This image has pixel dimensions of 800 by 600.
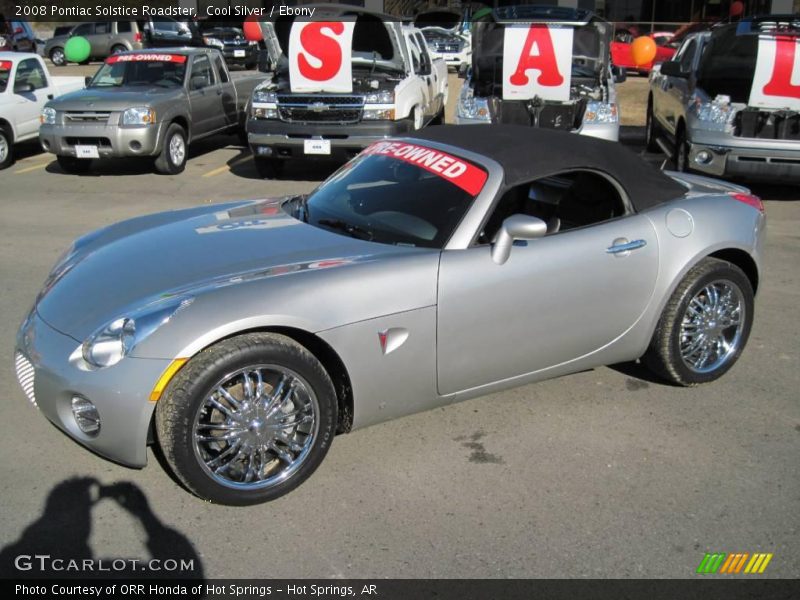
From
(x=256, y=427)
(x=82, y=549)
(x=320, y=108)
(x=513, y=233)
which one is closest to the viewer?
(x=82, y=549)

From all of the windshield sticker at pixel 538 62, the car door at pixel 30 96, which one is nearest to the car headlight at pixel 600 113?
the windshield sticker at pixel 538 62

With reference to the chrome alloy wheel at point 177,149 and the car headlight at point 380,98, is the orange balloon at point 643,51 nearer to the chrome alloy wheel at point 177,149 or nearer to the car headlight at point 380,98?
the car headlight at point 380,98

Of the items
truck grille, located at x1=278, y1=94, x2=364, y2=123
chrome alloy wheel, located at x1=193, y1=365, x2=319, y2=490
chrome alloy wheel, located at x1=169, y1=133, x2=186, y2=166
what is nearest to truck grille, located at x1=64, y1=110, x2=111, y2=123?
chrome alloy wheel, located at x1=169, y1=133, x2=186, y2=166

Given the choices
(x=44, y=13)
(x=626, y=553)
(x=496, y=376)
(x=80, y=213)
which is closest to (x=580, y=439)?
(x=496, y=376)

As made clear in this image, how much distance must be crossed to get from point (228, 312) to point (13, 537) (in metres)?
1.23

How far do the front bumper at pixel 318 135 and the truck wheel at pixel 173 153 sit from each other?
1411mm

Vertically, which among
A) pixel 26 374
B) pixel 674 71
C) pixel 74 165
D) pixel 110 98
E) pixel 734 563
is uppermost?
pixel 674 71

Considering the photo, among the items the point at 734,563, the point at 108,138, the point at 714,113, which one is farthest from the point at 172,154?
the point at 734,563

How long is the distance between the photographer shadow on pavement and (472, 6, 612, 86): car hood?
903 centimetres

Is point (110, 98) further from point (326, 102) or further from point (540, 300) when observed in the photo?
point (540, 300)

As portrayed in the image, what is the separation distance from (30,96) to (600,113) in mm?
8380

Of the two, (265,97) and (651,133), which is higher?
(265,97)

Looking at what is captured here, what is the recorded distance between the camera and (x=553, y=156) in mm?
4359

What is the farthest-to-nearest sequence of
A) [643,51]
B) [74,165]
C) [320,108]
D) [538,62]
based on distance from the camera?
[643,51] → [74,165] → [320,108] → [538,62]
